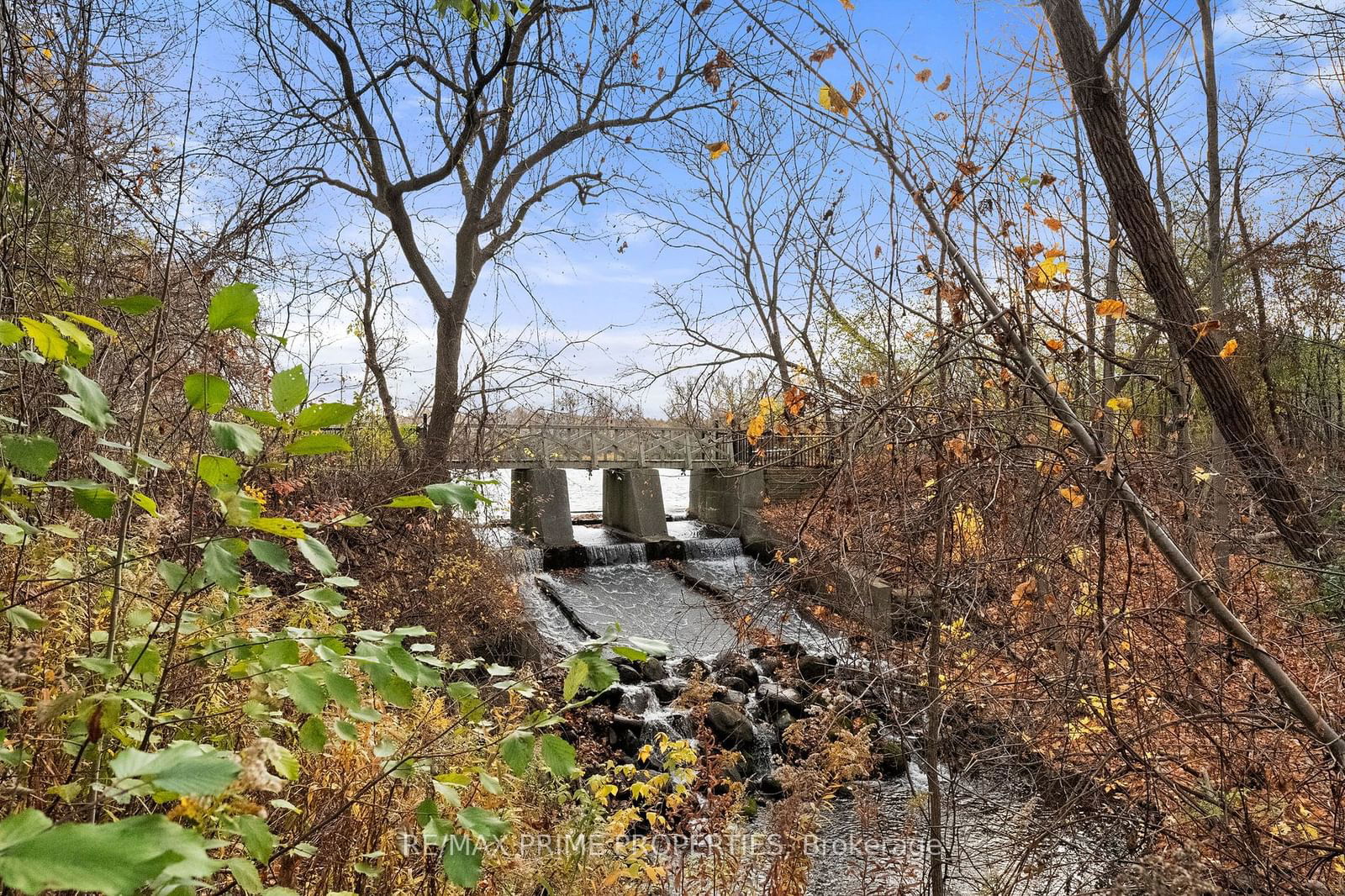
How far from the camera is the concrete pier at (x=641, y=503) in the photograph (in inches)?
658

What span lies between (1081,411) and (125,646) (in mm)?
3299

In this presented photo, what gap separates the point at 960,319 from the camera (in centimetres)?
255

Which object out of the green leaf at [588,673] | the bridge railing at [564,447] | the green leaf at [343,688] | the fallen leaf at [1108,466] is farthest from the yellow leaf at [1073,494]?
the bridge railing at [564,447]

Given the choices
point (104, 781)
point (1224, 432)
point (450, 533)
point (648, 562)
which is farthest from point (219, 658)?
point (648, 562)

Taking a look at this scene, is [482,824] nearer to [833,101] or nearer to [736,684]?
[833,101]

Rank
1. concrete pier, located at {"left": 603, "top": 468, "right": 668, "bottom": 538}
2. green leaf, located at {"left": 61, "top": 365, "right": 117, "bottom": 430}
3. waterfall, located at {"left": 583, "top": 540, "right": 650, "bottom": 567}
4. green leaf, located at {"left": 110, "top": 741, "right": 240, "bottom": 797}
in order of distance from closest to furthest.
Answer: green leaf, located at {"left": 110, "top": 741, "right": 240, "bottom": 797}
green leaf, located at {"left": 61, "top": 365, "right": 117, "bottom": 430}
waterfall, located at {"left": 583, "top": 540, "right": 650, "bottom": 567}
concrete pier, located at {"left": 603, "top": 468, "right": 668, "bottom": 538}

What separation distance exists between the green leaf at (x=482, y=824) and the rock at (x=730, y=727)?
6303mm

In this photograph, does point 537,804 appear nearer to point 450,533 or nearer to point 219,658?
point 219,658

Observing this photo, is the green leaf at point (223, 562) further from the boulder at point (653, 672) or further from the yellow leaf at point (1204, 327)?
the boulder at point (653, 672)

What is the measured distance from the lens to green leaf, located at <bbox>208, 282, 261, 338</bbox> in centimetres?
114

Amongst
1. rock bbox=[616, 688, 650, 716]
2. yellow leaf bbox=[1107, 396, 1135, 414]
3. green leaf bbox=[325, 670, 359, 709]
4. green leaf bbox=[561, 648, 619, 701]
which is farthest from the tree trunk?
rock bbox=[616, 688, 650, 716]

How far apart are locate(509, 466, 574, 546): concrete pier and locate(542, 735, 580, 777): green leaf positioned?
43.7 feet

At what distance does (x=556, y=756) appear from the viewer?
138cm

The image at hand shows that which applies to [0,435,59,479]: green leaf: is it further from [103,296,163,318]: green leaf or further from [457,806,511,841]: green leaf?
[457,806,511,841]: green leaf
